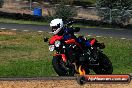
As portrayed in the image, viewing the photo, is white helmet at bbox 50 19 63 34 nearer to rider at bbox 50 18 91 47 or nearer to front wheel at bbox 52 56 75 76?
rider at bbox 50 18 91 47

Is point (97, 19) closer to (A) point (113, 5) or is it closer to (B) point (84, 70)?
(A) point (113, 5)

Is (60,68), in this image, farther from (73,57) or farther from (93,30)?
(93,30)

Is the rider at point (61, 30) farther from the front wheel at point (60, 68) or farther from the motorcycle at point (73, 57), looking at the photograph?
the front wheel at point (60, 68)

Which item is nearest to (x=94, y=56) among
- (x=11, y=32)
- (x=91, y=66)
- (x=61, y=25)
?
(x=91, y=66)

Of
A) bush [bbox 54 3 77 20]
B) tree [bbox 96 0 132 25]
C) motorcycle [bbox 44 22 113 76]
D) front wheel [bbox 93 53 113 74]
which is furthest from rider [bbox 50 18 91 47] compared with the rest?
tree [bbox 96 0 132 25]

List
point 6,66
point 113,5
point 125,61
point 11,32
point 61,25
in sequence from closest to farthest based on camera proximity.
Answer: point 61,25 < point 6,66 < point 125,61 < point 11,32 < point 113,5

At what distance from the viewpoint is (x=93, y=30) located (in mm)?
31906

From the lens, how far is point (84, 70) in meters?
12.2

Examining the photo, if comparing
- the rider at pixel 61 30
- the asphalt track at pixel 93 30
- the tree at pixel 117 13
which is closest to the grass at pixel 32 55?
the asphalt track at pixel 93 30

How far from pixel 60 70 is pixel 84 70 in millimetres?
699

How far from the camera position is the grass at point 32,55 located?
16631 mm

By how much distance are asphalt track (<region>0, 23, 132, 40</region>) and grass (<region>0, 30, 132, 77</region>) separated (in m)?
2.01

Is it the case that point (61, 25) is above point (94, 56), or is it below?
above

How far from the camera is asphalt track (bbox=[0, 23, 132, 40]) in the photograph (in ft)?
98.0
